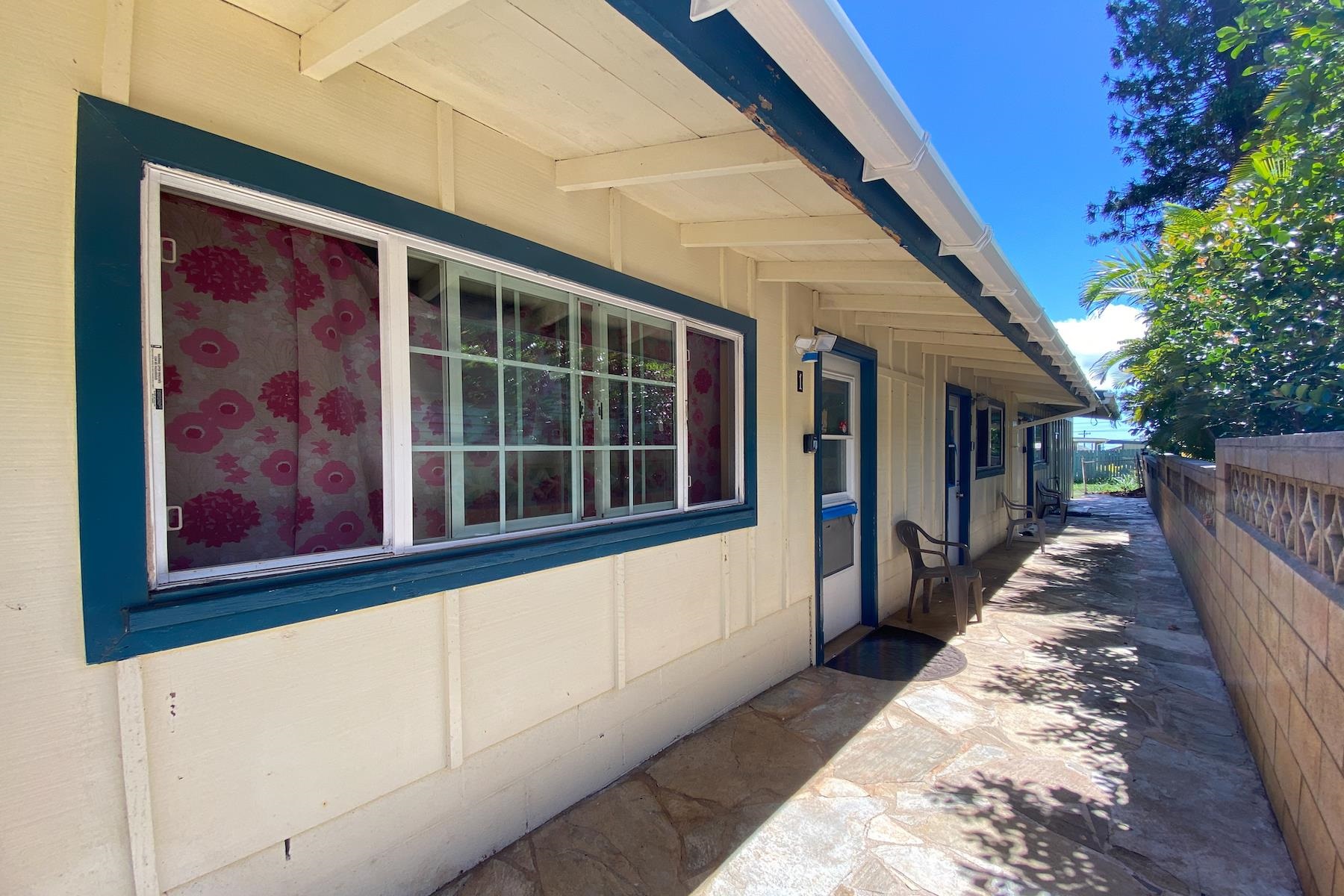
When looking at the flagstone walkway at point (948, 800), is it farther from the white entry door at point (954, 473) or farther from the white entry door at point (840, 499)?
the white entry door at point (954, 473)

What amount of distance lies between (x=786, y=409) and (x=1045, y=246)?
2381cm

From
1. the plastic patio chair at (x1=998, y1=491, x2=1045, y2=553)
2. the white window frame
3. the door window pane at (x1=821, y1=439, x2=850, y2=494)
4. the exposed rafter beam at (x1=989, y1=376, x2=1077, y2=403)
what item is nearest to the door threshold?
the door window pane at (x1=821, y1=439, x2=850, y2=494)

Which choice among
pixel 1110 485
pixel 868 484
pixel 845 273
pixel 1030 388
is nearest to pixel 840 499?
pixel 868 484

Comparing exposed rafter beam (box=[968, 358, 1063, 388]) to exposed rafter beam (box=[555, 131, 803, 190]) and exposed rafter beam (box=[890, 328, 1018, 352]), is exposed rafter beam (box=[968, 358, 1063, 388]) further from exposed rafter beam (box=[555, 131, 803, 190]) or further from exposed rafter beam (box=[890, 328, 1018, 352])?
exposed rafter beam (box=[555, 131, 803, 190])

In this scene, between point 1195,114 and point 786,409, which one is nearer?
point 786,409

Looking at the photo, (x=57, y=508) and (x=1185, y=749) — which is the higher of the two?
(x=57, y=508)

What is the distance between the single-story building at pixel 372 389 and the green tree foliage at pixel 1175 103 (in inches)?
339

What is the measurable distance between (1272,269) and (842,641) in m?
3.58

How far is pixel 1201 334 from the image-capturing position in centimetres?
444

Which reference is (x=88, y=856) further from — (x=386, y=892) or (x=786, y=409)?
(x=786, y=409)

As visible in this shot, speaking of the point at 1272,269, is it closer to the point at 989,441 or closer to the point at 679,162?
the point at 679,162

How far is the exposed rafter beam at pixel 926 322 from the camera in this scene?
178 inches

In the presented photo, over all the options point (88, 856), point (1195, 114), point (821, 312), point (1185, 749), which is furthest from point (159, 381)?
point (1195, 114)

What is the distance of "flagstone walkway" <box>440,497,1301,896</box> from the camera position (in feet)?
6.95
